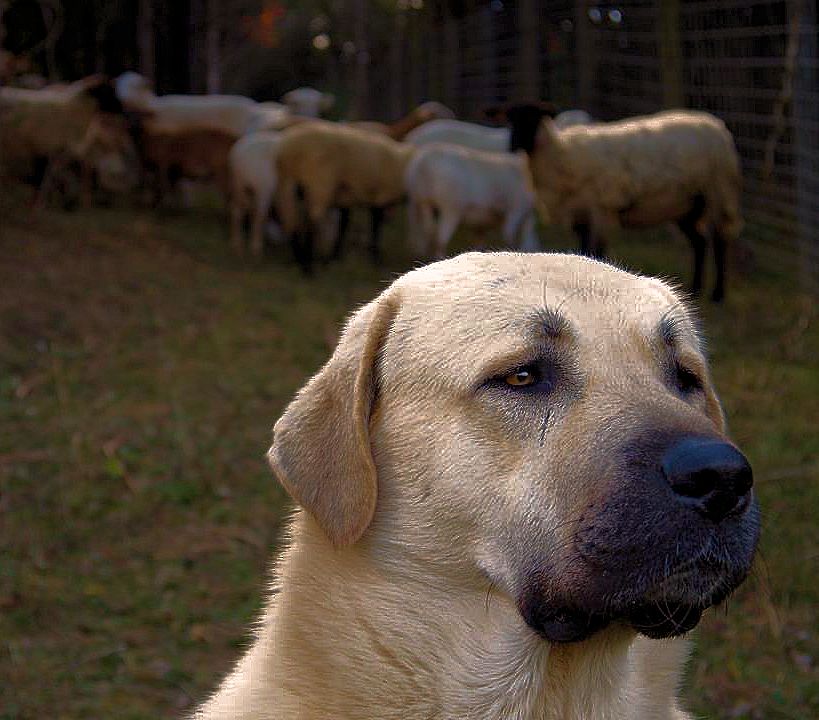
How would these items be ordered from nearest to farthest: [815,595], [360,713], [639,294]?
→ [360,713] → [639,294] → [815,595]

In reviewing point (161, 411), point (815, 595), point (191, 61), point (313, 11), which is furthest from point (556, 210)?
point (313, 11)

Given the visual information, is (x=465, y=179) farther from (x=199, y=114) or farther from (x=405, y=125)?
(x=199, y=114)

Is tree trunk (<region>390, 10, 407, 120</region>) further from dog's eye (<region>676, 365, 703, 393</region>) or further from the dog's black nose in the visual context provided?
the dog's black nose

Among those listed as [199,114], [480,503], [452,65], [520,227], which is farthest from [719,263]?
[452,65]

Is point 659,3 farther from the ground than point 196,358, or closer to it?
farther from the ground

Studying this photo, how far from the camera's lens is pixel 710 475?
2.34 meters

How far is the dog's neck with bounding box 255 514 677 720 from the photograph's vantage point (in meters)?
2.69

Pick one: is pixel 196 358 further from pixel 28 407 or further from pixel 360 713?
pixel 360 713

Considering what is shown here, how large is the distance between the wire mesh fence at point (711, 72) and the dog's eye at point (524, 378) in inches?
342

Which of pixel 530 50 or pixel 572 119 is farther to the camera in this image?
pixel 530 50

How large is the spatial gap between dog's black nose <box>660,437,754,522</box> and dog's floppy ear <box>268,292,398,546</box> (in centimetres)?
70

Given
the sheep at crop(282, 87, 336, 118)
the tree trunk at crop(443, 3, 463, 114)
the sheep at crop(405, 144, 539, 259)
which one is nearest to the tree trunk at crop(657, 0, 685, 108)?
the sheep at crop(405, 144, 539, 259)

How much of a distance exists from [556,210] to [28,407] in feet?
17.2

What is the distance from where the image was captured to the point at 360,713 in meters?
2.67
